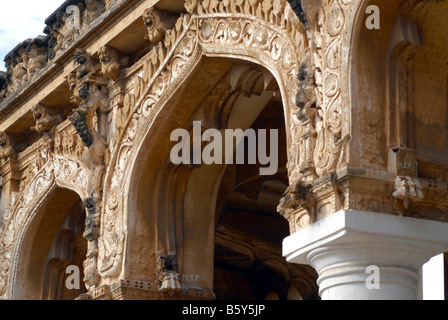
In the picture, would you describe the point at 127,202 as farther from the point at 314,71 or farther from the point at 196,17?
the point at 314,71

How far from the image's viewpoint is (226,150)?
9.39 m

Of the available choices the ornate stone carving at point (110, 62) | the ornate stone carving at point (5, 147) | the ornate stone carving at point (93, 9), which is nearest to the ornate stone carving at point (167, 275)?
the ornate stone carving at point (110, 62)

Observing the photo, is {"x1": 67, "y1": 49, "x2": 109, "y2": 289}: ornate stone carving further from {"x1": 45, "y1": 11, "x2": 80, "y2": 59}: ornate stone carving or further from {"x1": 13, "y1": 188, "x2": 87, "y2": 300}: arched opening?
{"x1": 13, "y1": 188, "x2": 87, "y2": 300}: arched opening

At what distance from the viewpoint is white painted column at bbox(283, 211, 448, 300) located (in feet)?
20.4

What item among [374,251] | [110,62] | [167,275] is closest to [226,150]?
[167,275]

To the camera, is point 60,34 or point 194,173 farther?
point 60,34

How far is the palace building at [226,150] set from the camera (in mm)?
6383

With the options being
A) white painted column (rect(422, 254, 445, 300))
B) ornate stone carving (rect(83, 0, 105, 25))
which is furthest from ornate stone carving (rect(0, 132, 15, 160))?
white painted column (rect(422, 254, 445, 300))

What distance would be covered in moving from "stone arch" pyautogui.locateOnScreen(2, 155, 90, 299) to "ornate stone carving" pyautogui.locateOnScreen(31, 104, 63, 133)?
12.9 inches

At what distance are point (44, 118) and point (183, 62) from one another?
107 inches

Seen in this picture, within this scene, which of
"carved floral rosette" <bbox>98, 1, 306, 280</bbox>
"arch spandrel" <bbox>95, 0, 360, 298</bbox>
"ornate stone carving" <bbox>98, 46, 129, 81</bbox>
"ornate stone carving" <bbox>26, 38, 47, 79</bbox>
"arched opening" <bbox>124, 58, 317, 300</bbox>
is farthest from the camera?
"ornate stone carving" <bbox>26, 38, 47, 79</bbox>

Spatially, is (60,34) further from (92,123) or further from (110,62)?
(92,123)

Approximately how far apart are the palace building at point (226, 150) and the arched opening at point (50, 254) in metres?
0.02

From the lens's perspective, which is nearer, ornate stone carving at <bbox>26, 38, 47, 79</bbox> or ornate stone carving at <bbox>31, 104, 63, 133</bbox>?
ornate stone carving at <bbox>31, 104, 63, 133</bbox>
